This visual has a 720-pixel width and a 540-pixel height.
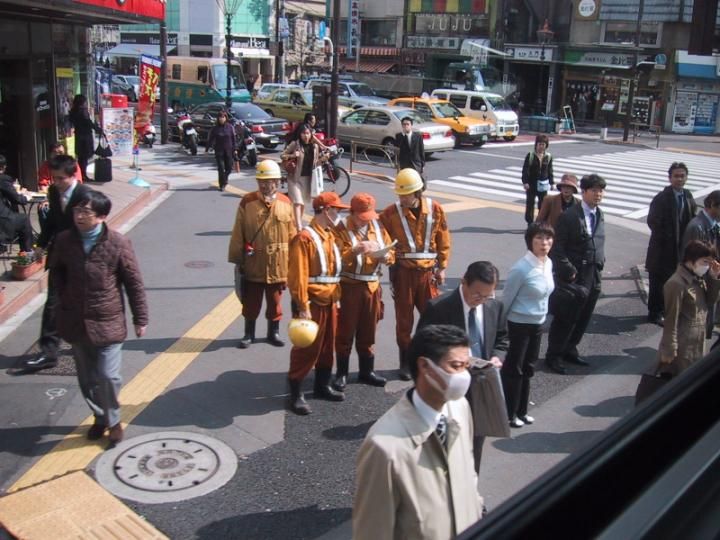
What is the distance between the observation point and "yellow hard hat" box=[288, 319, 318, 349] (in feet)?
17.7

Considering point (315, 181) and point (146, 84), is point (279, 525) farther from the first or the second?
point (146, 84)

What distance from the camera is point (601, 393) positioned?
22.0ft

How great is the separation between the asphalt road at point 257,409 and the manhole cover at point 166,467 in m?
0.09

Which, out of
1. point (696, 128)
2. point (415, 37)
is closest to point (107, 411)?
point (696, 128)

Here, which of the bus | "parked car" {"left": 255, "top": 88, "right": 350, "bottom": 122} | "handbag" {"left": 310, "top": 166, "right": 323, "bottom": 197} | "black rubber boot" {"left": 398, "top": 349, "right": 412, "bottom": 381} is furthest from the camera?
the bus

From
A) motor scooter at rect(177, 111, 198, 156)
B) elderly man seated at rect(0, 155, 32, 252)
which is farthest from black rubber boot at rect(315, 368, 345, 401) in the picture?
motor scooter at rect(177, 111, 198, 156)

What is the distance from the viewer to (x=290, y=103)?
26.7 metres

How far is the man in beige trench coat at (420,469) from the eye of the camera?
264cm

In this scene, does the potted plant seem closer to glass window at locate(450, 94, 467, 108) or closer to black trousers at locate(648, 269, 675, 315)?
black trousers at locate(648, 269, 675, 315)

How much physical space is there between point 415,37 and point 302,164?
40.0 metres

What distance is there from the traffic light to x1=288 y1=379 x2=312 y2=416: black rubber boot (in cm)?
390

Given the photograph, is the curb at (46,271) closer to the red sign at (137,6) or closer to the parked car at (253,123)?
the red sign at (137,6)

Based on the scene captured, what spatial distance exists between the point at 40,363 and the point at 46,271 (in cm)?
251

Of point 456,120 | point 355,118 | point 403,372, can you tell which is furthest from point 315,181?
point 456,120
